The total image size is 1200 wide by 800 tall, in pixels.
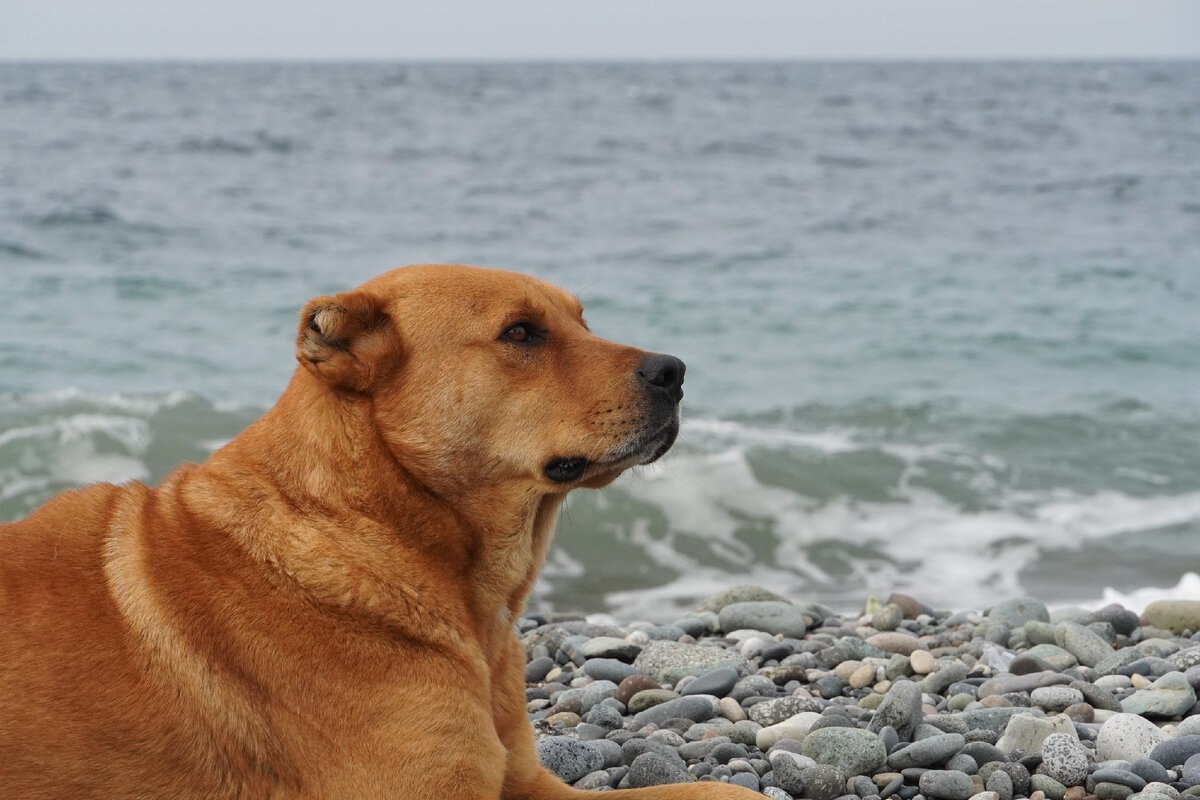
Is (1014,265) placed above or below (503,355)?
above

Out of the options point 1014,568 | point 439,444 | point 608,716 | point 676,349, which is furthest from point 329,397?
point 676,349

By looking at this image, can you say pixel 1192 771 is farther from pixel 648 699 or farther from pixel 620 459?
pixel 620 459

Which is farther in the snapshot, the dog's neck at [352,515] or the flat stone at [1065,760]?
the flat stone at [1065,760]

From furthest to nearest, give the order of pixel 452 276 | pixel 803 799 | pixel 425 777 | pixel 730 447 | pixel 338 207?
pixel 338 207
pixel 730 447
pixel 803 799
pixel 452 276
pixel 425 777

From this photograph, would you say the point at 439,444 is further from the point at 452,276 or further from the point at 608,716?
the point at 608,716

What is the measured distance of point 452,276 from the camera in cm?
379

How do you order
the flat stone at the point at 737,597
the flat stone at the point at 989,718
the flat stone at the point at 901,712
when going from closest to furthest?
1. the flat stone at the point at 901,712
2. the flat stone at the point at 989,718
3. the flat stone at the point at 737,597

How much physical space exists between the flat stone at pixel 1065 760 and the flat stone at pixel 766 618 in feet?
6.84

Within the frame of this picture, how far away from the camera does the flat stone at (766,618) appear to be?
6438 millimetres

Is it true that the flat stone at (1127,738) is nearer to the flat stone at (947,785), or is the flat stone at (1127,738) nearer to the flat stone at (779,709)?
the flat stone at (947,785)

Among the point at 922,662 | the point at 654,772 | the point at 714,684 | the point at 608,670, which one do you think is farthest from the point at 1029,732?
the point at 608,670

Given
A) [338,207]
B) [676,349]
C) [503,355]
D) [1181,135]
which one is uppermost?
[1181,135]

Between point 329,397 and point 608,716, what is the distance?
2.15 m

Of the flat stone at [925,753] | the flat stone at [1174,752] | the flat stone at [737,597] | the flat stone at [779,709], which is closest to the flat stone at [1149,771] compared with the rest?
the flat stone at [1174,752]
